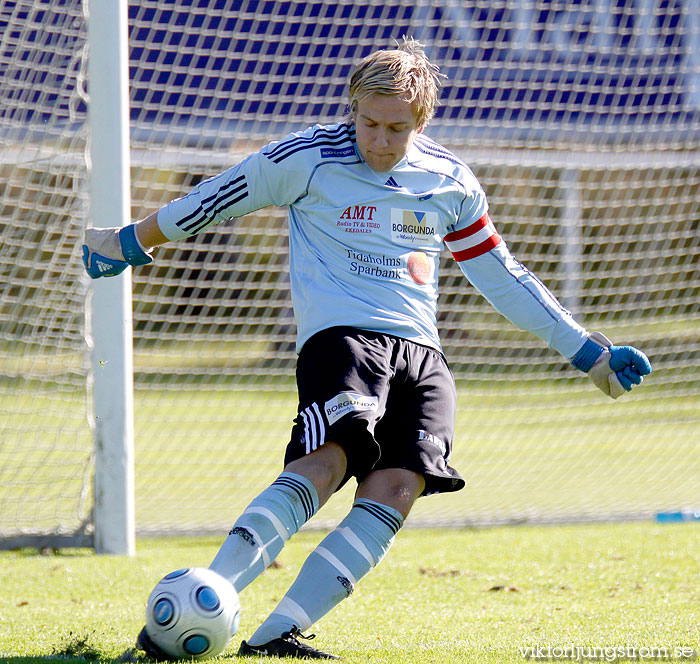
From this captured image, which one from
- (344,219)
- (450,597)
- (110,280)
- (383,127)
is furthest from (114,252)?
(450,597)

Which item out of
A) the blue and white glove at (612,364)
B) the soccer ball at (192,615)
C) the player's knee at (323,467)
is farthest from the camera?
the blue and white glove at (612,364)

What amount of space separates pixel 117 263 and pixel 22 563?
204cm

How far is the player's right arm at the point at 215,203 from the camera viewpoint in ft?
8.09

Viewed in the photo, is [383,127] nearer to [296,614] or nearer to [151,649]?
[296,614]

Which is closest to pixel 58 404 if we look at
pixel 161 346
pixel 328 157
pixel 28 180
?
pixel 28 180

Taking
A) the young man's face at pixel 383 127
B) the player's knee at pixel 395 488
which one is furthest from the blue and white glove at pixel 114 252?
the player's knee at pixel 395 488

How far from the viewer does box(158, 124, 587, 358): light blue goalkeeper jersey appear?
2461 millimetres

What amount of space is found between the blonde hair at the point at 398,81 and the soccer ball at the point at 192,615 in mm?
1225

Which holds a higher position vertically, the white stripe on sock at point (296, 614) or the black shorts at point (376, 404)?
the black shorts at point (376, 404)

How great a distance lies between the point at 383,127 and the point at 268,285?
4.23m

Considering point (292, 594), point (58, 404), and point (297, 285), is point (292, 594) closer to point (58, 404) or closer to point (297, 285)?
point (297, 285)

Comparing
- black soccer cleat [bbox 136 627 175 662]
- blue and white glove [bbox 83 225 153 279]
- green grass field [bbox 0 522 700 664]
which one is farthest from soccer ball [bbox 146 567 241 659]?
blue and white glove [bbox 83 225 153 279]

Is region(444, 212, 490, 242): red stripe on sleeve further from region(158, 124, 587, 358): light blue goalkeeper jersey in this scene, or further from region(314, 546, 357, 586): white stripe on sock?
region(314, 546, 357, 586): white stripe on sock

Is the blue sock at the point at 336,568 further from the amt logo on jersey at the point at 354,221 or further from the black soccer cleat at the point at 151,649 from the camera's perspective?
the amt logo on jersey at the point at 354,221
